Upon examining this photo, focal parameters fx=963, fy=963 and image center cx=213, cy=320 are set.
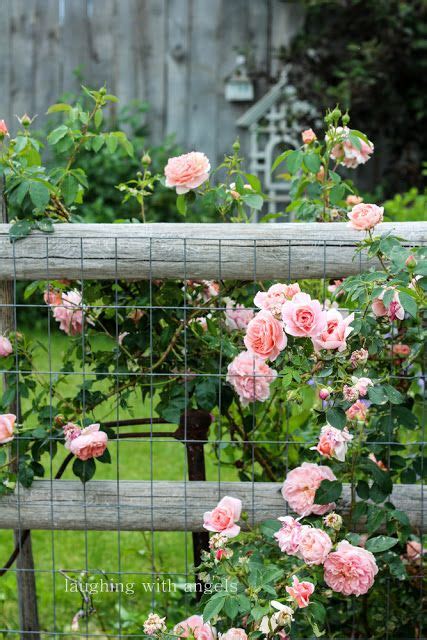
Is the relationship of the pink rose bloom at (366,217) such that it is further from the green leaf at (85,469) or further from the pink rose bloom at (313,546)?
the green leaf at (85,469)

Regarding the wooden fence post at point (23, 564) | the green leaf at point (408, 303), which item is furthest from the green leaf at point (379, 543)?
the wooden fence post at point (23, 564)

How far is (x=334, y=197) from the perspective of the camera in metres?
2.23

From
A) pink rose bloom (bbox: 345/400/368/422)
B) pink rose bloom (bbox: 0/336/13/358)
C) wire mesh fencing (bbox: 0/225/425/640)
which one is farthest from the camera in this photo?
pink rose bloom (bbox: 0/336/13/358)

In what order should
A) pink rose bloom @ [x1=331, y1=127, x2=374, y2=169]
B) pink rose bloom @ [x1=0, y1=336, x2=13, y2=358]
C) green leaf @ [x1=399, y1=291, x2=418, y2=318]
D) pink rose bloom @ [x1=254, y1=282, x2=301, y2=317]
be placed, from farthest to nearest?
pink rose bloom @ [x1=331, y1=127, x2=374, y2=169]
pink rose bloom @ [x1=0, y1=336, x2=13, y2=358]
pink rose bloom @ [x1=254, y1=282, x2=301, y2=317]
green leaf @ [x1=399, y1=291, x2=418, y2=318]

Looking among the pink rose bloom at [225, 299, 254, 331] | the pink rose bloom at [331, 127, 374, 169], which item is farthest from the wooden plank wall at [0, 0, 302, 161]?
the pink rose bloom at [225, 299, 254, 331]

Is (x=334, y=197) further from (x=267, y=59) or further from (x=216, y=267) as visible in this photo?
(x=267, y=59)

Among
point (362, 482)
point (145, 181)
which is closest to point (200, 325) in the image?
point (145, 181)

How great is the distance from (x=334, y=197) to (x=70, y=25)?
3977 mm

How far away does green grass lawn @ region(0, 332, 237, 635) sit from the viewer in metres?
2.61

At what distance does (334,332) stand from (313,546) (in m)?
0.41

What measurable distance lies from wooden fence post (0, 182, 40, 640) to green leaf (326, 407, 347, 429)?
72 cm

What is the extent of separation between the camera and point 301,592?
1691 millimetres

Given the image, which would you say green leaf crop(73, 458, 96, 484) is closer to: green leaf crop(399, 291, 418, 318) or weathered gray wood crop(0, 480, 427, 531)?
weathered gray wood crop(0, 480, 427, 531)

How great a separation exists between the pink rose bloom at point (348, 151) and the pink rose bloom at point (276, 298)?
547 millimetres
